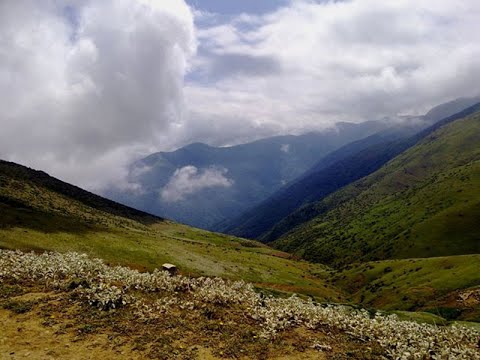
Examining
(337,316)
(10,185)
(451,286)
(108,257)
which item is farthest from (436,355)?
(10,185)

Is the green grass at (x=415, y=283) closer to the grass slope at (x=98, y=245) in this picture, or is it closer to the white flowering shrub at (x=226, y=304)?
the grass slope at (x=98, y=245)

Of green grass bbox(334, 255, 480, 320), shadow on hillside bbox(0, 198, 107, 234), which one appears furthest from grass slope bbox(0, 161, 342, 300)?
green grass bbox(334, 255, 480, 320)

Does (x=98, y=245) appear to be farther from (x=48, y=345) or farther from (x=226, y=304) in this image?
(x=48, y=345)

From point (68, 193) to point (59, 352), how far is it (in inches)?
5678

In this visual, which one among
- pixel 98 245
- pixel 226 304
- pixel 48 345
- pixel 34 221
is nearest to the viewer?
pixel 48 345

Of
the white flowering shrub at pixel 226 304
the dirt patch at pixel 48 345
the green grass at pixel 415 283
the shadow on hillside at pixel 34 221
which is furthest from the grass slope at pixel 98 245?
the dirt patch at pixel 48 345

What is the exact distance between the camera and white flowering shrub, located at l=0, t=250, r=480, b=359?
56.4 feet

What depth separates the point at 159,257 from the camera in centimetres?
7519

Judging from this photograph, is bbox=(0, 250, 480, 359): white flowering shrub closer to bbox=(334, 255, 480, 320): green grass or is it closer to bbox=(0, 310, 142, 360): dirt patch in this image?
bbox=(0, 310, 142, 360): dirt patch

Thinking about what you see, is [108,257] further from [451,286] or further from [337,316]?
[451,286]

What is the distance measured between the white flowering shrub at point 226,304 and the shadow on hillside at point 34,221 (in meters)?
44.7

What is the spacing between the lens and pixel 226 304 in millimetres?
22141

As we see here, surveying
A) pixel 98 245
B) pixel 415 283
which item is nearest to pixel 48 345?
pixel 98 245

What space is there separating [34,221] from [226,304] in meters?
62.8
